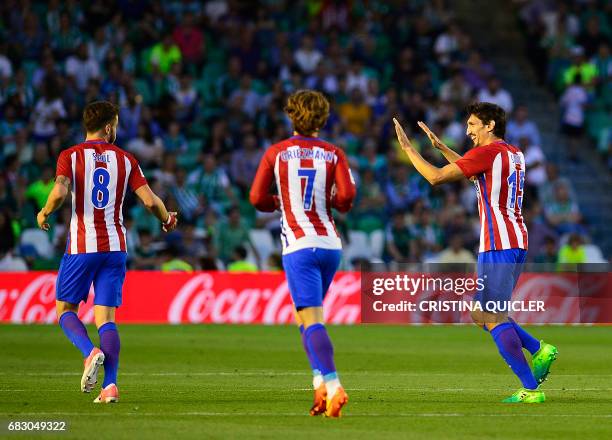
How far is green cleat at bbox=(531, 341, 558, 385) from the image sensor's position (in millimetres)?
10477

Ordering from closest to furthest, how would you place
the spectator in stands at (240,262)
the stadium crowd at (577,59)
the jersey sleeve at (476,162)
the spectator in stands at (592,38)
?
1. the jersey sleeve at (476,162)
2. the spectator in stands at (240,262)
3. the stadium crowd at (577,59)
4. the spectator in stands at (592,38)

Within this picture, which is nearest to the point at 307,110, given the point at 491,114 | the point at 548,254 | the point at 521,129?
the point at 491,114

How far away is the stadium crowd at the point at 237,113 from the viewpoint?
73.4ft

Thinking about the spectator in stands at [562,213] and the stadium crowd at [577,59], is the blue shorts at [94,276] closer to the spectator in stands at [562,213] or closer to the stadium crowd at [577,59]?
the spectator in stands at [562,213]

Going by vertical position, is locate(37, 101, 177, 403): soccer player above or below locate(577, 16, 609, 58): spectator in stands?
below

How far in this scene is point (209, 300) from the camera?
21.2 meters

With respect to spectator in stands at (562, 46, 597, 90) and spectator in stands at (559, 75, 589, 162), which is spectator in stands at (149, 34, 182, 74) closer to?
spectator in stands at (559, 75, 589, 162)

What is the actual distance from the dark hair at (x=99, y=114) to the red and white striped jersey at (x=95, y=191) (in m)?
0.14

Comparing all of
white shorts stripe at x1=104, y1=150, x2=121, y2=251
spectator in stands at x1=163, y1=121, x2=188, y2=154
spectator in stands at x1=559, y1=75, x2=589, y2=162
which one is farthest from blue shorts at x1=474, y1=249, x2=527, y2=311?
spectator in stands at x1=559, y1=75, x2=589, y2=162

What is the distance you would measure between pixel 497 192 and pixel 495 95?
16656mm

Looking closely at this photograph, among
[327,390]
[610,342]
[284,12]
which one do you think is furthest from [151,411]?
[284,12]

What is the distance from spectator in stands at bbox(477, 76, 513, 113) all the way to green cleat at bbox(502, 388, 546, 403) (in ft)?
54.3

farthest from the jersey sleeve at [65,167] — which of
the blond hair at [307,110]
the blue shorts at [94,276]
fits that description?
the blond hair at [307,110]

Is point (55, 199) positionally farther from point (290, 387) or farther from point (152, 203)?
point (290, 387)
